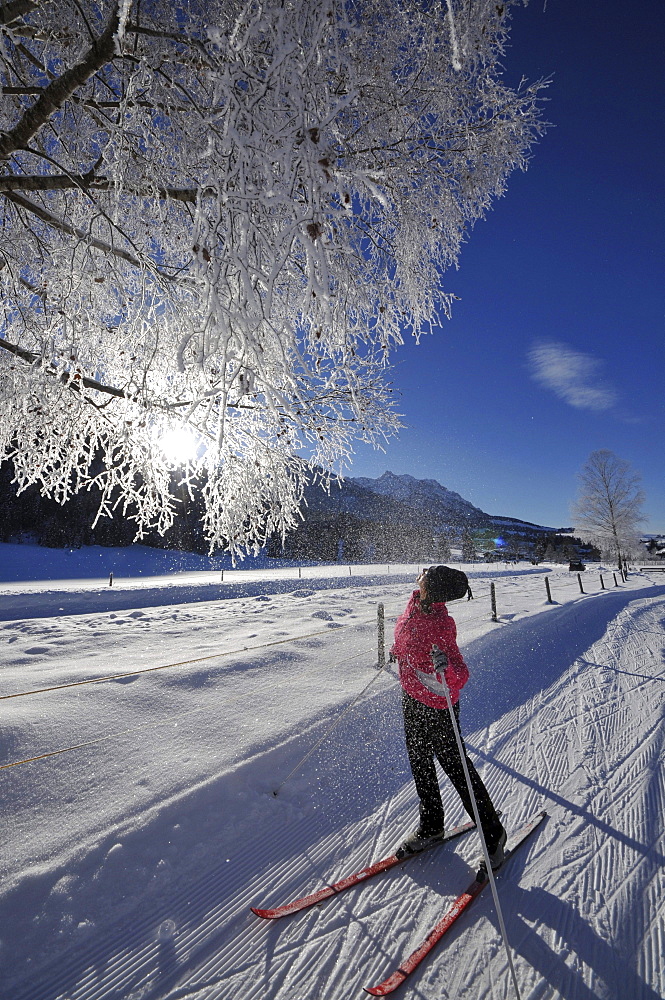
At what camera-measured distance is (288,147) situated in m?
1.74

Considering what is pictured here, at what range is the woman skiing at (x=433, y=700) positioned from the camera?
2.64 m

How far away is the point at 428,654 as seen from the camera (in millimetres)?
2748

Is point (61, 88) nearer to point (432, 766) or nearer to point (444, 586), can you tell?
point (444, 586)

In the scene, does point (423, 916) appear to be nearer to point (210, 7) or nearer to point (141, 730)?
point (141, 730)

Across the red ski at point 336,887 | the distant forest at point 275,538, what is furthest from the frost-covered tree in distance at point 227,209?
the distant forest at point 275,538

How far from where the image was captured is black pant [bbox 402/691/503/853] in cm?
262

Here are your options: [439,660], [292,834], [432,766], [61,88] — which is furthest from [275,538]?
[61,88]

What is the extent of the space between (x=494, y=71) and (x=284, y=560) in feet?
149

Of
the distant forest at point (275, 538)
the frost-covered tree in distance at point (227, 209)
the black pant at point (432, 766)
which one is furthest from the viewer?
the distant forest at point (275, 538)

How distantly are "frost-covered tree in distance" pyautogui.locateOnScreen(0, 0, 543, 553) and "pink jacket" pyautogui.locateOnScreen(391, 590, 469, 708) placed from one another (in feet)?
4.86

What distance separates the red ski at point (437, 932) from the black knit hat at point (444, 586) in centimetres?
162

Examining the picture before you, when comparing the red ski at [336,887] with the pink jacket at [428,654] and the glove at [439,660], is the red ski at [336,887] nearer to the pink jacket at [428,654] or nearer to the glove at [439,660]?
the pink jacket at [428,654]

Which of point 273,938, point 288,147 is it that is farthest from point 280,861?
point 288,147

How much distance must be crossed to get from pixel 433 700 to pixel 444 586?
0.77 metres
